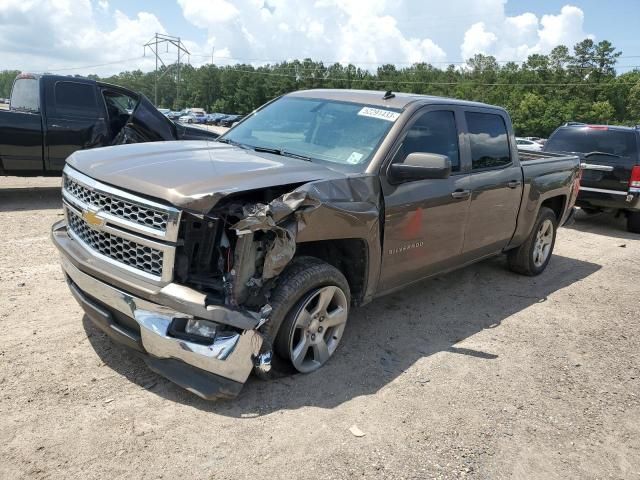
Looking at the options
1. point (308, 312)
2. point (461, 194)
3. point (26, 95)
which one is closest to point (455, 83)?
point (26, 95)

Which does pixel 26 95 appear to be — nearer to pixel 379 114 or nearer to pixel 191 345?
pixel 379 114

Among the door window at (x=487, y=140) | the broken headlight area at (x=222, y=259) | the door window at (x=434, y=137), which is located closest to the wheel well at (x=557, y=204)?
the door window at (x=487, y=140)

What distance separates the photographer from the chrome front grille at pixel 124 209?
9.58ft

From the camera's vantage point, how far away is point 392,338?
4.39 metres

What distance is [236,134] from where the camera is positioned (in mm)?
4715

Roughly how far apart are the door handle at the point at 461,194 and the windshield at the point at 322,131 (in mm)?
862

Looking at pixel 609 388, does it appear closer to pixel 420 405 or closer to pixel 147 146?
pixel 420 405

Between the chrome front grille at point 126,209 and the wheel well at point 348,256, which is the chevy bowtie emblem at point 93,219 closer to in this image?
the chrome front grille at point 126,209

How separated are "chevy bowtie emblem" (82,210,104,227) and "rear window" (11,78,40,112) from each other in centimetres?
595

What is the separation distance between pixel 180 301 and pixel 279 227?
0.67 m

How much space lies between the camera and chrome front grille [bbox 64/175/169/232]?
2.92 metres

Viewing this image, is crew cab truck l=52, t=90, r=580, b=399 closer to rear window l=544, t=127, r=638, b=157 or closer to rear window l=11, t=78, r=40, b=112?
rear window l=11, t=78, r=40, b=112

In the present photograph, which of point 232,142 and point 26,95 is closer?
point 232,142

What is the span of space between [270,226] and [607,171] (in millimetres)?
8605
